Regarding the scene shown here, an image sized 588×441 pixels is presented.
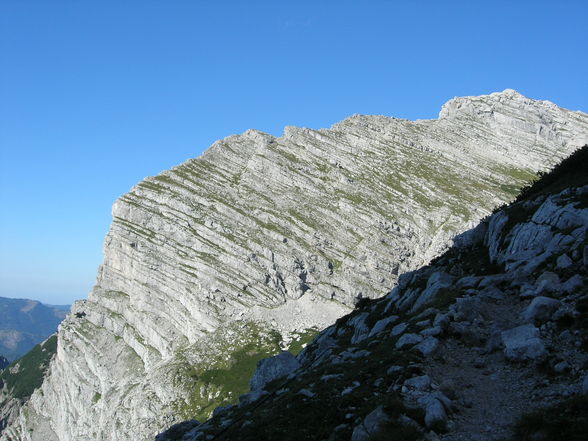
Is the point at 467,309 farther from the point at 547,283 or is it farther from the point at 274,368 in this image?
the point at 274,368

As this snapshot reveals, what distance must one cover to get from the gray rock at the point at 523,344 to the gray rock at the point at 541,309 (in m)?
0.85

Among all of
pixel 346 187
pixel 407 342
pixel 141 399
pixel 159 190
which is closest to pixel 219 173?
pixel 159 190

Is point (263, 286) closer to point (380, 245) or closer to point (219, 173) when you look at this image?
point (380, 245)

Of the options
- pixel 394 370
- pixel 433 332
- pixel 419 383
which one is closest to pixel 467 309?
pixel 433 332

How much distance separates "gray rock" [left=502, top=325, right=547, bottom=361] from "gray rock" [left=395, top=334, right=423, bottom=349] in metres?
3.61

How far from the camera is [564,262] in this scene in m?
20.5

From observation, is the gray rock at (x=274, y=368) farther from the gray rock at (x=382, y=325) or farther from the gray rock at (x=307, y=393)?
the gray rock at (x=307, y=393)

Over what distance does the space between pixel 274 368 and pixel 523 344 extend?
2204 cm

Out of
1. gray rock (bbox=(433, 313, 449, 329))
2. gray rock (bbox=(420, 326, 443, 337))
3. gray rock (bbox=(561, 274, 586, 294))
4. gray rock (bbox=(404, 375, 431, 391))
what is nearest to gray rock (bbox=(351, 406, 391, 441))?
gray rock (bbox=(404, 375, 431, 391))

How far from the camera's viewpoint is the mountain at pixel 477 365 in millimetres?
13289

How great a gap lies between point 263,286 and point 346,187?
59267 mm

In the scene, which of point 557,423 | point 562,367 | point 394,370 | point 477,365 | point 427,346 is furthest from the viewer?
point 427,346

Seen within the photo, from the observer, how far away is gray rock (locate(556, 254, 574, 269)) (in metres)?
20.3

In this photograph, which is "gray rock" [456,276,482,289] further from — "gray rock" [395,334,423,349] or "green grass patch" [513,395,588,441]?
"green grass patch" [513,395,588,441]
